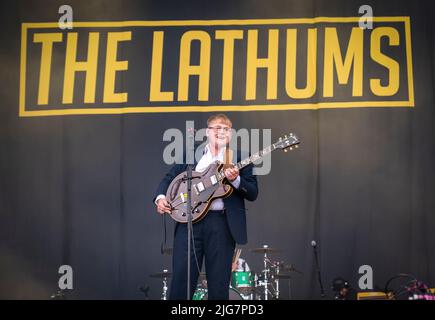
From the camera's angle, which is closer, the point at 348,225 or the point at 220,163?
the point at 220,163

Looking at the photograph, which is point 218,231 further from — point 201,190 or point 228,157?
point 228,157

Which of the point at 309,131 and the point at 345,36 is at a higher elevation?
the point at 345,36

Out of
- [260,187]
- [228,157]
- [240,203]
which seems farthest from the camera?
[260,187]

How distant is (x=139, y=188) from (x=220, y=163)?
82.5 inches

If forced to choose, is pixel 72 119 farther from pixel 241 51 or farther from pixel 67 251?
pixel 241 51

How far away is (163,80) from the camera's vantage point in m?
7.63

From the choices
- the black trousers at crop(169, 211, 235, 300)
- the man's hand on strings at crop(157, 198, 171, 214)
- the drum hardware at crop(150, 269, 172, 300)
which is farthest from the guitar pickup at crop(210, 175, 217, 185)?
the drum hardware at crop(150, 269, 172, 300)

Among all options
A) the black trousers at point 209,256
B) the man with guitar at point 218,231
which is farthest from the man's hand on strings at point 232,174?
the black trousers at point 209,256

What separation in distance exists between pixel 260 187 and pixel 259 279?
3.23 feet

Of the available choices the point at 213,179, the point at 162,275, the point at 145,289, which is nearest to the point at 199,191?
the point at 213,179

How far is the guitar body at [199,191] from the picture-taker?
18.1ft

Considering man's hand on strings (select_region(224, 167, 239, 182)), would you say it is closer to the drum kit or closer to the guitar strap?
the guitar strap

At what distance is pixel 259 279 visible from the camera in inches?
283
